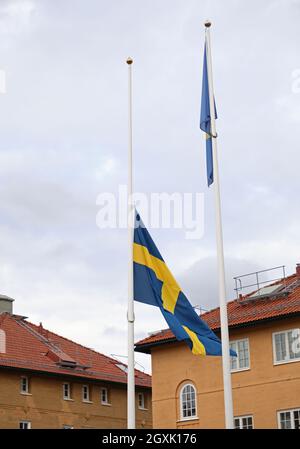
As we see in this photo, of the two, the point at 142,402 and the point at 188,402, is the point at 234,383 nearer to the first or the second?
the point at 188,402

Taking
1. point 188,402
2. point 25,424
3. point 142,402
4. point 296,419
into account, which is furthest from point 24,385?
point 296,419

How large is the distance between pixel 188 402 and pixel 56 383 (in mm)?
A: 14319

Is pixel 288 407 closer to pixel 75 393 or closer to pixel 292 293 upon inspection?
pixel 292 293

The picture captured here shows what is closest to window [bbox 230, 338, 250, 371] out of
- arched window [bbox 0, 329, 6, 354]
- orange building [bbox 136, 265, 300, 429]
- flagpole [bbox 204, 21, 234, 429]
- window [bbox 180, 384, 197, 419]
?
orange building [bbox 136, 265, 300, 429]

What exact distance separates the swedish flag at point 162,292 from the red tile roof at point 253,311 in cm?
2041

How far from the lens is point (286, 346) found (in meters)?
42.2

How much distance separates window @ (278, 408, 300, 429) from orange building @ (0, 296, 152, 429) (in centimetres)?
1967

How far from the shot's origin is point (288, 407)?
135 ft

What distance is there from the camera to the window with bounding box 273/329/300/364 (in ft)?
137

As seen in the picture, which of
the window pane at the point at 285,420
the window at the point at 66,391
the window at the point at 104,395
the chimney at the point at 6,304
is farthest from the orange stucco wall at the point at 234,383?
the chimney at the point at 6,304

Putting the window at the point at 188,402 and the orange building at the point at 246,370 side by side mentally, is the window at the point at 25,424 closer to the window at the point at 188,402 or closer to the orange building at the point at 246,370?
the orange building at the point at 246,370

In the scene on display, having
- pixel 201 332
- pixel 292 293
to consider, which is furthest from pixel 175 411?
pixel 201 332

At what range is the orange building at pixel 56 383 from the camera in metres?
54.6

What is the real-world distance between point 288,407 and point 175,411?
749 centimetres
